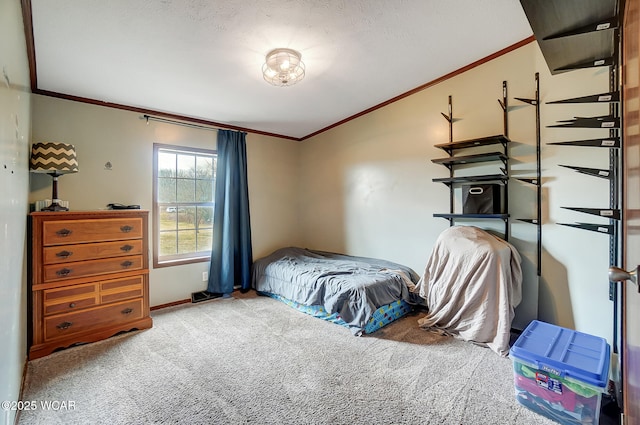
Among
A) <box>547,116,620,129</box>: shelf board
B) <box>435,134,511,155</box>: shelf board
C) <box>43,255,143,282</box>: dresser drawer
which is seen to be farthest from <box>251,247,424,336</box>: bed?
<box>547,116,620,129</box>: shelf board

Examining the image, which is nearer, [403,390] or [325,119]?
[403,390]

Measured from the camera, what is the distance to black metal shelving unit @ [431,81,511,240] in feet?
8.53

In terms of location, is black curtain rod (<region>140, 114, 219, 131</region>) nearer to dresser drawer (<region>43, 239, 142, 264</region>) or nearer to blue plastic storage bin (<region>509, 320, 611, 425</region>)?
dresser drawer (<region>43, 239, 142, 264</region>)

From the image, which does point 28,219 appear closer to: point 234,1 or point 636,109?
point 234,1

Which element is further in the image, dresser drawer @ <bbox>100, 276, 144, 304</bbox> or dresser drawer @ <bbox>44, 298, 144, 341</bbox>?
dresser drawer @ <bbox>100, 276, 144, 304</bbox>

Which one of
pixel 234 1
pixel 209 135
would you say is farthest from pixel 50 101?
pixel 234 1

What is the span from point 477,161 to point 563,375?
1937mm

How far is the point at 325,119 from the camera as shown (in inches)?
156

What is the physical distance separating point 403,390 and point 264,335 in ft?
4.30

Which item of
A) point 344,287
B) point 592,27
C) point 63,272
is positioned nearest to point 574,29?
point 592,27

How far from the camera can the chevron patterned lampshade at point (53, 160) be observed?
239cm

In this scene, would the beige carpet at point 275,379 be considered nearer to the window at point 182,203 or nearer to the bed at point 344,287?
the bed at point 344,287

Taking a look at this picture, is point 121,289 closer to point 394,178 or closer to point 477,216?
point 394,178

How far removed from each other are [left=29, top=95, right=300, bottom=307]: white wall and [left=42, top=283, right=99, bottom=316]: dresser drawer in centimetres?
82
